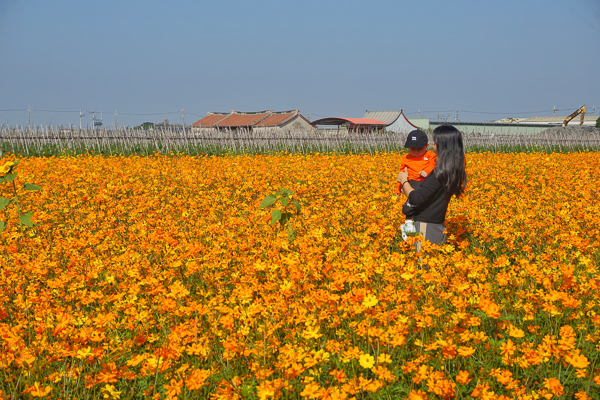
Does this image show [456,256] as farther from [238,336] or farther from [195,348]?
[195,348]

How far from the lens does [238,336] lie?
2.14 metres

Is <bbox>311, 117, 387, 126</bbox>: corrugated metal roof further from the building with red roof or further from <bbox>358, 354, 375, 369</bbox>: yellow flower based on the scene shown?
<bbox>358, 354, 375, 369</bbox>: yellow flower

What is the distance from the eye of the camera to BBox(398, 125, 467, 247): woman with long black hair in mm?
3872

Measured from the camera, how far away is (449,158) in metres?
3.88

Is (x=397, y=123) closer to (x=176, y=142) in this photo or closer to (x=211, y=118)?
(x=211, y=118)

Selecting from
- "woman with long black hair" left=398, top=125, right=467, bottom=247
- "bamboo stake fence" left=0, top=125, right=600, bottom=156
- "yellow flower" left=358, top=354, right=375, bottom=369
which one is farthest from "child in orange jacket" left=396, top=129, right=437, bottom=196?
"bamboo stake fence" left=0, top=125, right=600, bottom=156

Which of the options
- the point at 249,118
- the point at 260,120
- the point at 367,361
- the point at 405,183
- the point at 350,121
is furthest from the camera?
the point at 249,118

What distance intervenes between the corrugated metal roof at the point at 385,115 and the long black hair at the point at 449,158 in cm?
5185

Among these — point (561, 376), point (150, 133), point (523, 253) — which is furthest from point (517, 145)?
point (561, 376)

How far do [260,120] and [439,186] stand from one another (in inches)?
1823

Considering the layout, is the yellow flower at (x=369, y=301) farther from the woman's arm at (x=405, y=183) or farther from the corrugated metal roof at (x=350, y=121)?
the corrugated metal roof at (x=350, y=121)

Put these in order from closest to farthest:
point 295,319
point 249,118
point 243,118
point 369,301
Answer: point 369,301, point 295,319, point 249,118, point 243,118

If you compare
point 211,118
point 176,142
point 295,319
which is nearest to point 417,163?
point 295,319

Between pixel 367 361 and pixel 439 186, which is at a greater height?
pixel 439 186
